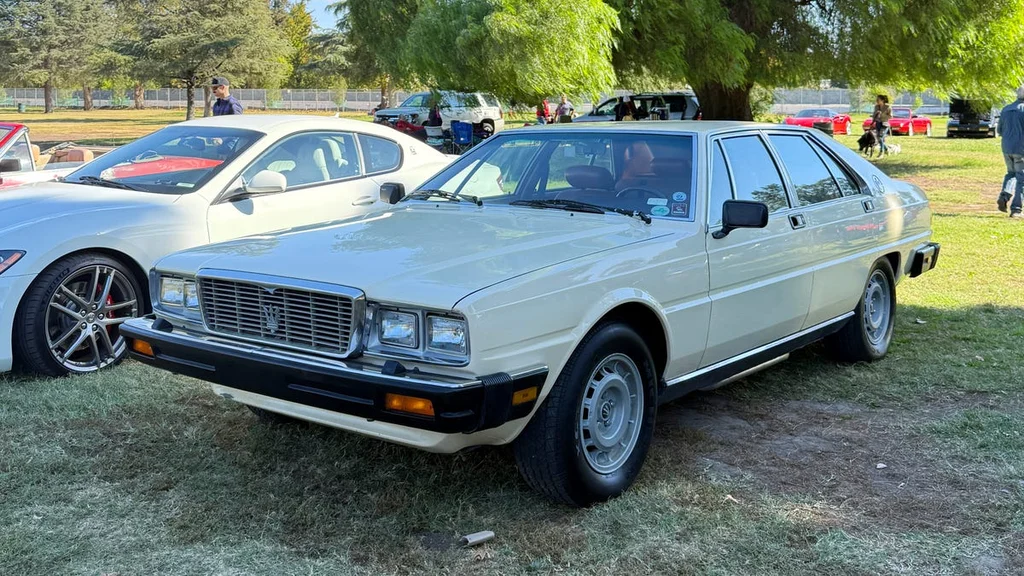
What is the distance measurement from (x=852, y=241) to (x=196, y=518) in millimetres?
3800

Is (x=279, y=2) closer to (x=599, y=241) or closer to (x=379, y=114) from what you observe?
(x=379, y=114)

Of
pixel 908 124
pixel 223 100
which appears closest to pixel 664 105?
pixel 223 100

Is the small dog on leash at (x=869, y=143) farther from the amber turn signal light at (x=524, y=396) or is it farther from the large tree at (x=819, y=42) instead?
the amber turn signal light at (x=524, y=396)

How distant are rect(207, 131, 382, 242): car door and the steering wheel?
252 cm

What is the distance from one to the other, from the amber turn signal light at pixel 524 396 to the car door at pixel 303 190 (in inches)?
128

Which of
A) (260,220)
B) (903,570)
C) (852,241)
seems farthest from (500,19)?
(903,570)

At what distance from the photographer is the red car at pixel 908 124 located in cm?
3981

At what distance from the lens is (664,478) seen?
4.37 m

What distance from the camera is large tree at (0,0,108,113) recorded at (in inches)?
2420

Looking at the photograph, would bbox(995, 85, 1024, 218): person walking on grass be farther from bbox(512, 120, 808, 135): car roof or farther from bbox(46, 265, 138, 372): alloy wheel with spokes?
bbox(46, 265, 138, 372): alloy wheel with spokes

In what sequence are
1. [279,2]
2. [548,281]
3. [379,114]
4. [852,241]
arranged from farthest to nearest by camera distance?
[279,2], [379,114], [852,241], [548,281]

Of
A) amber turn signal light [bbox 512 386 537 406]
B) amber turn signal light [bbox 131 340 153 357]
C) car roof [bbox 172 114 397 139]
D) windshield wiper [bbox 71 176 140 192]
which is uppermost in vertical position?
car roof [bbox 172 114 397 139]

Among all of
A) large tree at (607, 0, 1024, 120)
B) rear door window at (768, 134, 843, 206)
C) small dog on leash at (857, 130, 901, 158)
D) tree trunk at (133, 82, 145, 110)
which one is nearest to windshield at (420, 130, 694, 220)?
rear door window at (768, 134, 843, 206)

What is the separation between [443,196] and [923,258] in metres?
3.32
